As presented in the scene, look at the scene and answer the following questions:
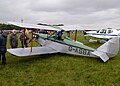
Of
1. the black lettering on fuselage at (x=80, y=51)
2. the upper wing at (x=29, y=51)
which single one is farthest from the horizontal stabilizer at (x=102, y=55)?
the upper wing at (x=29, y=51)

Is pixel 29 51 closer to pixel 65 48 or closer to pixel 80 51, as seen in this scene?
pixel 65 48

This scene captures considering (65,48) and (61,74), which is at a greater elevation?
(65,48)

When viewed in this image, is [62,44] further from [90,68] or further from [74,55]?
[90,68]

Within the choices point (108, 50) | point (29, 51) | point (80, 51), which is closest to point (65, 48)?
point (80, 51)

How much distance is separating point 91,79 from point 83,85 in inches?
24.8

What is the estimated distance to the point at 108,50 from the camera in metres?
8.51

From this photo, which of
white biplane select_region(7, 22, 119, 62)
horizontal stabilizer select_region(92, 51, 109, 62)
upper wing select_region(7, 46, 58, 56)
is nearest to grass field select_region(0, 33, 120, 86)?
horizontal stabilizer select_region(92, 51, 109, 62)

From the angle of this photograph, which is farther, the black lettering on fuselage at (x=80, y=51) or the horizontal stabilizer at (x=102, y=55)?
the black lettering on fuselage at (x=80, y=51)

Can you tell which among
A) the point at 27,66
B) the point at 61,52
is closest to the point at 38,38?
the point at 61,52

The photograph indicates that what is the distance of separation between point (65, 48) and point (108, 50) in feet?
8.22

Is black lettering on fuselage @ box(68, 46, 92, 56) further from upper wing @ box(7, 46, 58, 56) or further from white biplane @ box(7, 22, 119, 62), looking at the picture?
upper wing @ box(7, 46, 58, 56)

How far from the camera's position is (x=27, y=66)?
7914 millimetres

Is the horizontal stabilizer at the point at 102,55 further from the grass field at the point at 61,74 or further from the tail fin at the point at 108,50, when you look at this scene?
the grass field at the point at 61,74

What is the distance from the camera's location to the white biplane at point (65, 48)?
8500 mm
